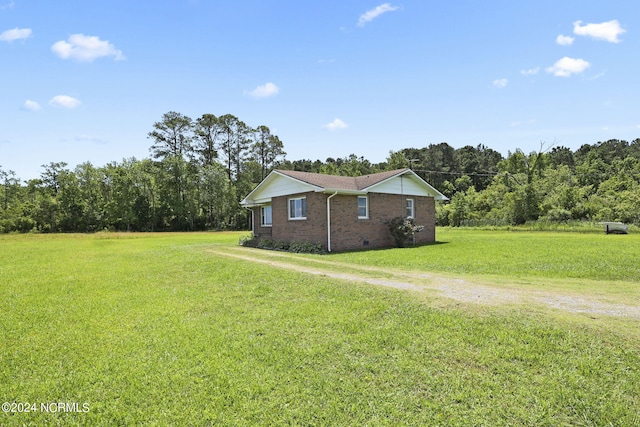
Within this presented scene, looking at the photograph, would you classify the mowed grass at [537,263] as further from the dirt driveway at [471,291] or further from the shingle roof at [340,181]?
the shingle roof at [340,181]

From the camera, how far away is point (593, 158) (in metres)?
65.3

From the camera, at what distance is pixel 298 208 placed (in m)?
19.5

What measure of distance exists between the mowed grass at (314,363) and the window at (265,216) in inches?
621

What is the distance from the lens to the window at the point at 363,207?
62.1 feet

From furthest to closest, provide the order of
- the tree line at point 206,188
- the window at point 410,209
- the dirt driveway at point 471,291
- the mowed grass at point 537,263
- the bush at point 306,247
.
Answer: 1. the tree line at point 206,188
2. the window at point 410,209
3. the bush at point 306,247
4. the mowed grass at point 537,263
5. the dirt driveway at point 471,291

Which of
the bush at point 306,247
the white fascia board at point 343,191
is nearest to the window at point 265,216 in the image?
the bush at point 306,247

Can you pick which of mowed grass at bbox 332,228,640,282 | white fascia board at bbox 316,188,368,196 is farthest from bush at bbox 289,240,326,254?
mowed grass at bbox 332,228,640,282

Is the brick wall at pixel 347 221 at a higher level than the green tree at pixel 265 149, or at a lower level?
lower

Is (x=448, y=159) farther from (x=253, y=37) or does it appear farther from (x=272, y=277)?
(x=272, y=277)

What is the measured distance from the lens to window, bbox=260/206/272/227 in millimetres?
22906

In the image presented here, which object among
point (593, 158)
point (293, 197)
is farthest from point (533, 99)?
point (593, 158)

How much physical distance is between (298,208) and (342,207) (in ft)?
8.85

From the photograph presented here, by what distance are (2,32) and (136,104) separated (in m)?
8.56

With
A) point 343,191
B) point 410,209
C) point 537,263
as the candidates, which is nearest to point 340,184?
point 343,191
